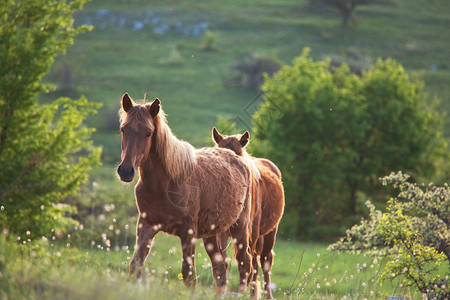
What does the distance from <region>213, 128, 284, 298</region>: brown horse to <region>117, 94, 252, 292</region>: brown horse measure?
1.27 m

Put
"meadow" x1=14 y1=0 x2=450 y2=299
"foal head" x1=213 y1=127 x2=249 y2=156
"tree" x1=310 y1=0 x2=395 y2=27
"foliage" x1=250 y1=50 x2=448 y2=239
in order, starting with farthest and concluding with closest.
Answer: "tree" x1=310 y1=0 x2=395 y2=27 → "meadow" x1=14 y1=0 x2=450 y2=299 → "foliage" x1=250 y1=50 x2=448 y2=239 → "foal head" x1=213 y1=127 x2=249 y2=156

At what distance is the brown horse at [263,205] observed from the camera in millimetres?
8703

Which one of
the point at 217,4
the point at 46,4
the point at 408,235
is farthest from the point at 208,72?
the point at 408,235

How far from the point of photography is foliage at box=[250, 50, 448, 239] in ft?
89.8

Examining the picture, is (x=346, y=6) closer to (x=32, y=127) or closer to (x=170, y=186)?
(x=32, y=127)

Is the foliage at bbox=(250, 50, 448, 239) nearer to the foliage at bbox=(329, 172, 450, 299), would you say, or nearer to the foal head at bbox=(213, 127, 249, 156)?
the foliage at bbox=(329, 172, 450, 299)

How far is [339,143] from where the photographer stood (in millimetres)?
28578

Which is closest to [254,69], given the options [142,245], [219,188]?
[219,188]

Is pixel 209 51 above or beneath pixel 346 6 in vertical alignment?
beneath

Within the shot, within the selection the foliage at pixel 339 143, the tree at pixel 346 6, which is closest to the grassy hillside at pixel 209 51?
the tree at pixel 346 6

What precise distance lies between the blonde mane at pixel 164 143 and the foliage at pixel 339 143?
20.0m

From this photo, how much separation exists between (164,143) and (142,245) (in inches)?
52.5

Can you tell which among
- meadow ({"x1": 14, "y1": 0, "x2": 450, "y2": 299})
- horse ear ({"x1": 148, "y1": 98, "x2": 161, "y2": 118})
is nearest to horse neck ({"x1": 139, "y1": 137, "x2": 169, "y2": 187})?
horse ear ({"x1": 148, "y1": 98, "x2": 161, "y2": 118})

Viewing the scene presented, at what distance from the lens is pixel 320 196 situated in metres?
27.9
